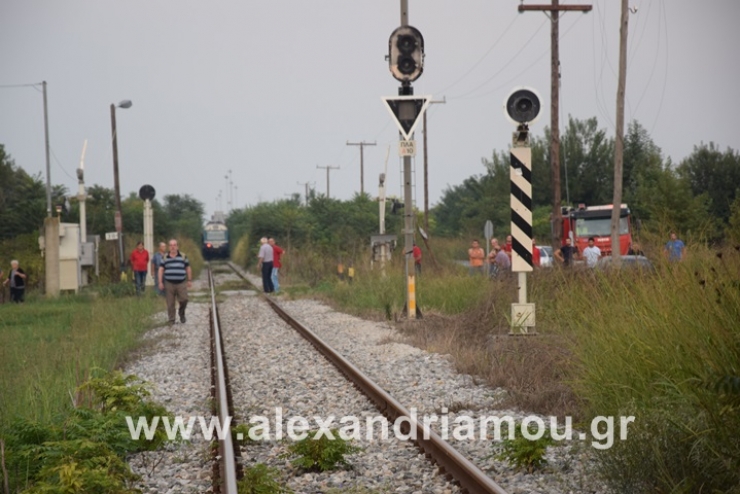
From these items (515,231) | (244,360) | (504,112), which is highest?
(504,112)

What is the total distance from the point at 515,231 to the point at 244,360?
14.6ft

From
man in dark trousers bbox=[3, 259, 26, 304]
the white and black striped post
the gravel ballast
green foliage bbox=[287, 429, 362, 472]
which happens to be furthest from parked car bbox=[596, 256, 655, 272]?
man in dark trousers bbox=[3, 259, 26, 304]

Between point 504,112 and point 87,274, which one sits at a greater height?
point 504,112

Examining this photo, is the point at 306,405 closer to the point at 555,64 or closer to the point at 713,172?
the point at 555,64

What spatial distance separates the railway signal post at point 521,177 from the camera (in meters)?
13.5

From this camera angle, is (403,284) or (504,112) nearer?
(504,112)

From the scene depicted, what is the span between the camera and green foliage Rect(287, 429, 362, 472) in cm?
716

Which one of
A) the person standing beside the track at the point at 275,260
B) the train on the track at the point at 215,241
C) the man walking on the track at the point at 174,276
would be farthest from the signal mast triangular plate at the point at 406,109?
the train on the track at the point at 215,241

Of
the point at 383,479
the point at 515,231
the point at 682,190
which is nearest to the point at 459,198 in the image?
the point at 682,190

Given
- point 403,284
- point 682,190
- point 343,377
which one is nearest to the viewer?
point 343,377

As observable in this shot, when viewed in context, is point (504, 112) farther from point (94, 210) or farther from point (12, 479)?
point (94, 210)

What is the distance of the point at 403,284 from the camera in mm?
22484

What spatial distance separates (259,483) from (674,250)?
4.70 metres

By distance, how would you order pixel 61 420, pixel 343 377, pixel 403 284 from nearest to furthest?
pixel 61 420, pixel 343 377, pixel 403 284
